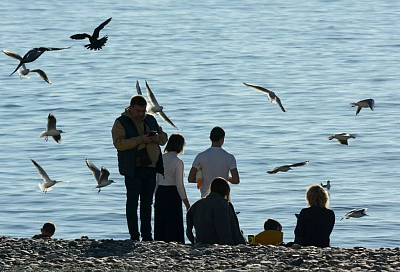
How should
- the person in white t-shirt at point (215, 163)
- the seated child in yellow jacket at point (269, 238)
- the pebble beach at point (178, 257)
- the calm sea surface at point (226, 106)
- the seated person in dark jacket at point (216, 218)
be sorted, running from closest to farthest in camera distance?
the pebble beach at point (178, 257) → the seated person in dark jacket at point (216, 218) → the seated child in yellow jacket at point (269, 238) → the person in white t-shirt at point (215, 163) → the calm sea surface at point (226, 106)

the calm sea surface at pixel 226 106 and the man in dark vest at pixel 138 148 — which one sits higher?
the calm sea surface at pixel 226 106

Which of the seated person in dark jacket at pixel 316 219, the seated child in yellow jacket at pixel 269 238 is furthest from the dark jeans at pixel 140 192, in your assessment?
the seated person in dark jacket at pixel 316 219

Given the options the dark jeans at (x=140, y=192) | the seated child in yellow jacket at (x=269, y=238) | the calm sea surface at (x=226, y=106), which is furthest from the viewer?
the calm sea surface at (x=226, y=106)

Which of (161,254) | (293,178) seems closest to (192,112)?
(293,178)

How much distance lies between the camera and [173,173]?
11.4 metres

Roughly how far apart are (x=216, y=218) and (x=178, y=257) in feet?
1.99

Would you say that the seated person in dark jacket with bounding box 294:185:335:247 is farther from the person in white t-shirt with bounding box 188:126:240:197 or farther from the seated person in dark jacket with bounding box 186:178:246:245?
the person in white t-shirt with bounding box 188:126:240:197

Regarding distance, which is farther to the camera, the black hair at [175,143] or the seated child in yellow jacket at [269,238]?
the seated child in yellow jacket at [269,238]

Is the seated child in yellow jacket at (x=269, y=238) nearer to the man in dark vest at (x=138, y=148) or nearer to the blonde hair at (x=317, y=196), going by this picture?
the blonde hair at (x=317, y=196)

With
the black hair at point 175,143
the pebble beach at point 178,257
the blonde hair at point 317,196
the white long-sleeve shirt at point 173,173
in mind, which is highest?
the black hair at point 175,143

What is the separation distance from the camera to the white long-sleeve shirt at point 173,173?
11.4 m

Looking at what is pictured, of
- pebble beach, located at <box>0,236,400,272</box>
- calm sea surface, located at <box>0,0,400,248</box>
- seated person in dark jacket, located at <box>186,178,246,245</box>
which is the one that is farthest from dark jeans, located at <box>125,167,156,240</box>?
calm sea surface, located at <box>0,0,400,248</box>

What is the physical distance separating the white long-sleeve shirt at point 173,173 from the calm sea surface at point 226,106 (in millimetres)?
7713

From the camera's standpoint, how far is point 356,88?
46.5 m
